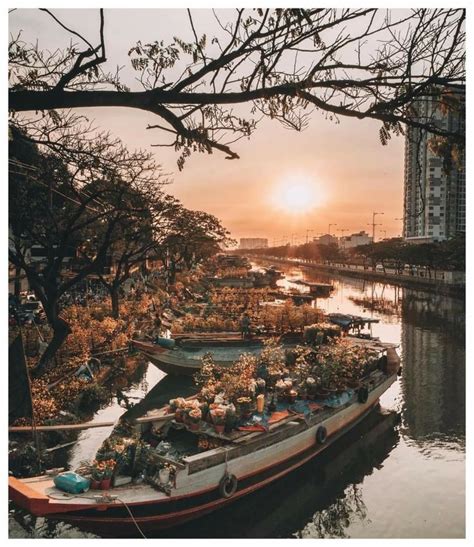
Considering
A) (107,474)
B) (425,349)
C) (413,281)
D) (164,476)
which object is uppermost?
(413,281)

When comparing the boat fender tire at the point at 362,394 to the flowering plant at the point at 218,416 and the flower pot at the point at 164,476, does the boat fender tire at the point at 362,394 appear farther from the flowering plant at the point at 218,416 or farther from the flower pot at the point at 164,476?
Result: the flower pot at the point at 164,476

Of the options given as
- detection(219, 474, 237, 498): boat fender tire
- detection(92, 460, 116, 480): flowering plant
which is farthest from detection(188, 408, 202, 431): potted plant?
detection(92, 460, 116, 480): flowering plant

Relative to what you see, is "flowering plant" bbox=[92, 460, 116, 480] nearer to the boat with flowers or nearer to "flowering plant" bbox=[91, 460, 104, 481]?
"flowering plant" bbox=[91, 460, 104, 481]

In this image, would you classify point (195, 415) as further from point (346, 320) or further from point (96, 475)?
point (346, 320)

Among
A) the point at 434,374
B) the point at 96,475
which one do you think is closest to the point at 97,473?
the point at 96,475

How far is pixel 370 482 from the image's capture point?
570 inches

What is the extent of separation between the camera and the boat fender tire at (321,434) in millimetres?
14703

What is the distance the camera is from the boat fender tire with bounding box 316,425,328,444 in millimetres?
14703

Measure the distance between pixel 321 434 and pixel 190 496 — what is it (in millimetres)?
5404

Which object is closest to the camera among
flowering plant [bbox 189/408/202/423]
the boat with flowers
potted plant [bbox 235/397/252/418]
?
flowering plant [bbox 189/408/202/423]

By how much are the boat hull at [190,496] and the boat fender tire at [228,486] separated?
0.10 m

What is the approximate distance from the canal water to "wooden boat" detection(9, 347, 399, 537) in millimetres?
584

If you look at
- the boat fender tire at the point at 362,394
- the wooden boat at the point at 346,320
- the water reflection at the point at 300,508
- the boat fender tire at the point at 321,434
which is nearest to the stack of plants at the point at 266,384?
the boat fender tire at the point at 362,394
